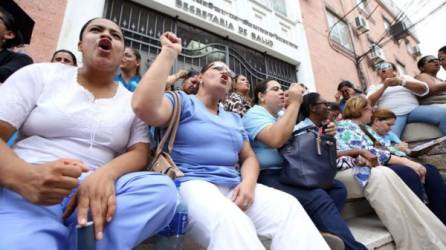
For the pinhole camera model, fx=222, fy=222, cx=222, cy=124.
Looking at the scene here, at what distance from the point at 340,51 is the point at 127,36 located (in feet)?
22.6

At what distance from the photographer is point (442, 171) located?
2.73 m

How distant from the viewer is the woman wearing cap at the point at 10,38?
149 cm

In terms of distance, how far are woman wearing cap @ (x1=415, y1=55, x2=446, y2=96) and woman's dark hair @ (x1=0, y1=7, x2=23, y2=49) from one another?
4.82 meters

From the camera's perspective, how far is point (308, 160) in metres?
1.56

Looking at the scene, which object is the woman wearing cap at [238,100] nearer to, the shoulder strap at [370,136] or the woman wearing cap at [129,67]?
the woman wearing cap at [129,67]

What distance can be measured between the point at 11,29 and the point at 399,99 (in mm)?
4498

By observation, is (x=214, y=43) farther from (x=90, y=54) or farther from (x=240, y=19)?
(x=90, y=54)

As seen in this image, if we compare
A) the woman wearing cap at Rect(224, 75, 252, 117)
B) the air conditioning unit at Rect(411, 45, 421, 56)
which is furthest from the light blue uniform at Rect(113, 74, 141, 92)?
the air conditioning unit at Rect(411, 45, 421, 56)

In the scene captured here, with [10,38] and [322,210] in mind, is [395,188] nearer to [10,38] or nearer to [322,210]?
[322,210]

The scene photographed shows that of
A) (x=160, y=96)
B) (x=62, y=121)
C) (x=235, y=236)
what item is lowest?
(x=235, y=236)

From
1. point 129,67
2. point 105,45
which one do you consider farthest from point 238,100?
point 105,45

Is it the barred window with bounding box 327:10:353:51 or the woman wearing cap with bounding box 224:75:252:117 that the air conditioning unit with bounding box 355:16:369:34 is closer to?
the barred window with bounding box 327:10:353:51

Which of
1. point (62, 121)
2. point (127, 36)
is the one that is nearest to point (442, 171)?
point (62, 121)

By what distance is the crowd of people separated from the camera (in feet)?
2.29
